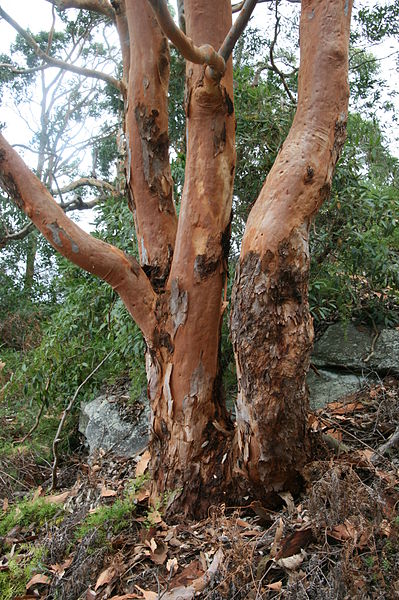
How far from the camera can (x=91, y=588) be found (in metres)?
2.39

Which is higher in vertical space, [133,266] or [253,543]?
[133,266]

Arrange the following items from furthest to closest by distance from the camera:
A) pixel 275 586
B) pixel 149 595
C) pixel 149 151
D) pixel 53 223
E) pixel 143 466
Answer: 1. pixel 143 466
2. pixel 149 151
3. pixel 53 223
4. pixel 149 595
5. pixel 275 586

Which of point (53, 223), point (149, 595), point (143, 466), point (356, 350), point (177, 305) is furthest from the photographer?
point (356, 350)

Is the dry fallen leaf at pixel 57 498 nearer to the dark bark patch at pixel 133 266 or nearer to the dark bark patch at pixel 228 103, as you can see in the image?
the dark bark patch at pixel 133 266

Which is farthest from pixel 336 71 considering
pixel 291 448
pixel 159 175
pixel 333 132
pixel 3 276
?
pixel 3 276

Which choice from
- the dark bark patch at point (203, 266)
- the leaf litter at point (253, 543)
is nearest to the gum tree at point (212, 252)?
the dark bark patch at point (203, 266)

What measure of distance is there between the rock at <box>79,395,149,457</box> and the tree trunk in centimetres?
135

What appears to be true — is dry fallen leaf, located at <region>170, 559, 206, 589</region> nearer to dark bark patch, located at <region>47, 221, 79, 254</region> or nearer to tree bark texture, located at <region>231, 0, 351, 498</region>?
tree bark texture, located at <region>231, 0, 351, 498</region>

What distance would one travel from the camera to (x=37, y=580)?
8.29ft

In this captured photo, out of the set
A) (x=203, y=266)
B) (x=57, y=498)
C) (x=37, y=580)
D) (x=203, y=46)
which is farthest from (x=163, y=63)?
(x=37, y=580)

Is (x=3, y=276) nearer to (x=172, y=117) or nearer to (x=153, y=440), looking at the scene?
(x=172, y=117)

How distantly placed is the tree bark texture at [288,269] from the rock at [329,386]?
1305 mm

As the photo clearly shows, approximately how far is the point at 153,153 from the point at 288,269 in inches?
45.0

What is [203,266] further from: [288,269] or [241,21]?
[241,21]
